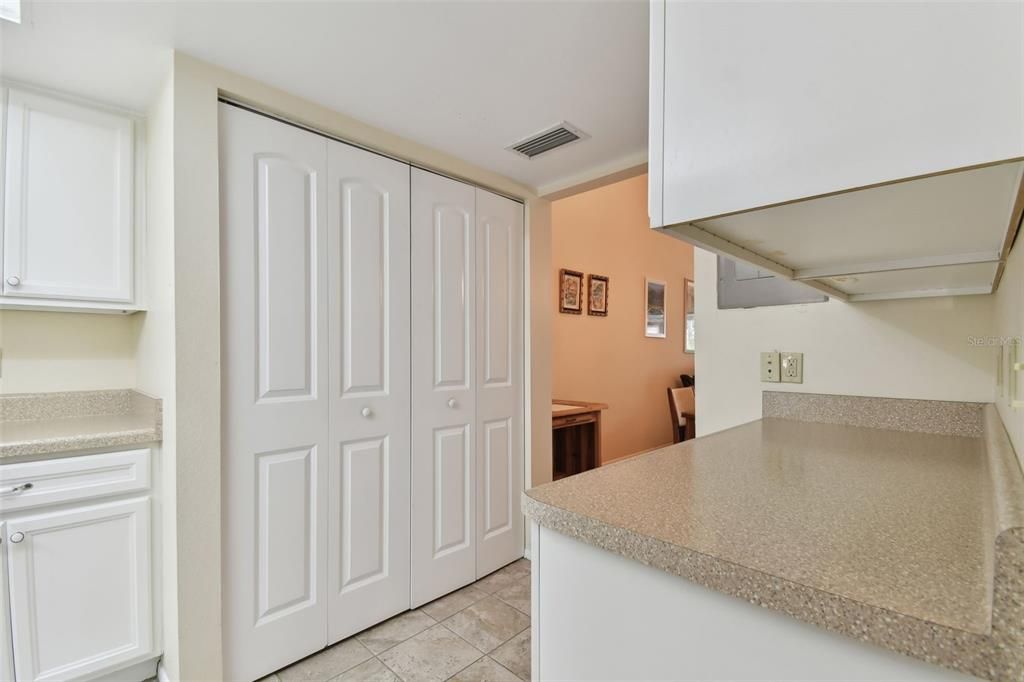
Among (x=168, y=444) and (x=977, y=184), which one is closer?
(x=977, y=184)

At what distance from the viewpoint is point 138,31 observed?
51.6 inches

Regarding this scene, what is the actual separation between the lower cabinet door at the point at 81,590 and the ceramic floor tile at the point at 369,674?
26.0 inches

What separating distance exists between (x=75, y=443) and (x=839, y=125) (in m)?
2.01

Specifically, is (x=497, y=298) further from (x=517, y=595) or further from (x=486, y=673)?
(x=486, y=673)

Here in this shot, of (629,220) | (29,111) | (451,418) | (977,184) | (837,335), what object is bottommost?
(451,418)

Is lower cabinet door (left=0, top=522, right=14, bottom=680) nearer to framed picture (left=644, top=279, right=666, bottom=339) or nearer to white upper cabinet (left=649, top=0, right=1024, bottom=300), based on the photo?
white upper cabinet (left=649, top=0, right=1024, bottom=300)

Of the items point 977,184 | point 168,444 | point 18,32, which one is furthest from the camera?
point 168,444

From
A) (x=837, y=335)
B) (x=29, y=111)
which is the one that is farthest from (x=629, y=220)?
(x=29, y=111)

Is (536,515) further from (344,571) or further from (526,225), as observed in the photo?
(526,225)

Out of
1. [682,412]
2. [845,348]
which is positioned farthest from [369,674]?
[682,412]

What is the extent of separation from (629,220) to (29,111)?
4.27 m

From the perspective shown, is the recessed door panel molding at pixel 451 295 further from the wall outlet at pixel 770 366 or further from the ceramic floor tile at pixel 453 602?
the wall outlet at pixel 770 366

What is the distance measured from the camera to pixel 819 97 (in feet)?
1.66

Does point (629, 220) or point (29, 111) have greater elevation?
point (629, 220)
